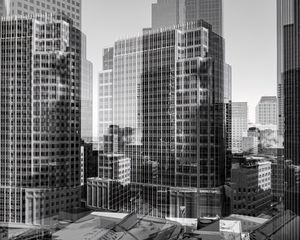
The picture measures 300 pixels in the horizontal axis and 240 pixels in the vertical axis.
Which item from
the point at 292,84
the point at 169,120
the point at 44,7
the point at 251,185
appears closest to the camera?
the point at 292,84

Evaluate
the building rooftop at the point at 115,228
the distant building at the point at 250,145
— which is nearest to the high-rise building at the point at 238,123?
the distant building at the point at 250,145

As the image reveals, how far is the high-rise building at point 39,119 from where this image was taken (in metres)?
3.34

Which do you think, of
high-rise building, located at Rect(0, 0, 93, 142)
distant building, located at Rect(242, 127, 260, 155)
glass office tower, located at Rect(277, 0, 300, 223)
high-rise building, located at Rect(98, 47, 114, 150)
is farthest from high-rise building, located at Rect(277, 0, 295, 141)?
high-rise building, located at Rect(98, 47, 114, 150)

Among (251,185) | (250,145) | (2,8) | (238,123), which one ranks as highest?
(2,8)

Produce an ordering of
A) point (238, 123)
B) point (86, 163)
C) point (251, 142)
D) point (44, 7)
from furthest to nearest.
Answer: point (86, 163) → point (44, 7) → point (238, 123) → point (251, 142)

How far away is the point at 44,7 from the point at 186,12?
155 centimetres

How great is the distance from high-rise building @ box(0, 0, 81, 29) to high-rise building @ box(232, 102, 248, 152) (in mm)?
1801

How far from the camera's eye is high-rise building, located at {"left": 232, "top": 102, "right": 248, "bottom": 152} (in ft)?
7.90

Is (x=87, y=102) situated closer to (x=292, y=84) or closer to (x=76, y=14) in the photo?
(x=76, y=14)

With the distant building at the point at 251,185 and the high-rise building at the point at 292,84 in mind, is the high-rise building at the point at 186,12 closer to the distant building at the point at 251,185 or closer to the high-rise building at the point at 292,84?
the high-rise building at the point at 292,84

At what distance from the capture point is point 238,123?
2.52 metres

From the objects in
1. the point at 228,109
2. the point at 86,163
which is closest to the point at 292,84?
the point at 228,109

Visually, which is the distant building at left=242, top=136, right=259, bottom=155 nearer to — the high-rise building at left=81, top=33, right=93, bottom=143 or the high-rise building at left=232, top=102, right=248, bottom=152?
the high-rise building at left=232, top=102, right=248, bottom=152

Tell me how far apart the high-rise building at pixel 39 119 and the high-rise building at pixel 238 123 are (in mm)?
1721
